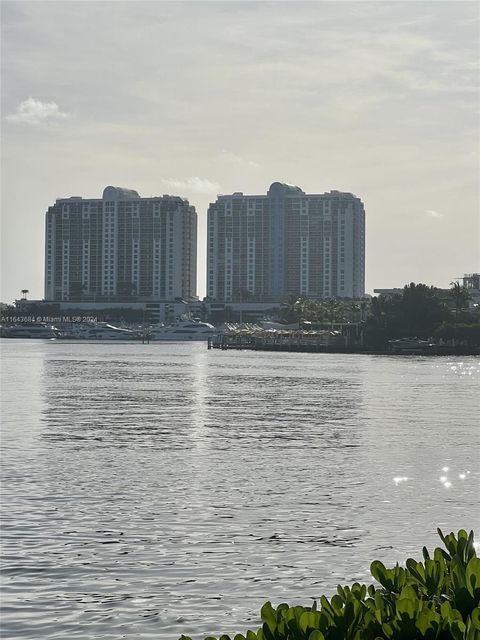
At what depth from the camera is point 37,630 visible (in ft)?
49.2

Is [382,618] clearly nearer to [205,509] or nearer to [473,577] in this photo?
[473,577]

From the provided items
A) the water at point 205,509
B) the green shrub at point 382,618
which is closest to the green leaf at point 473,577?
the green shrub at point 382,618

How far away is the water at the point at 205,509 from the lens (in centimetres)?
1656

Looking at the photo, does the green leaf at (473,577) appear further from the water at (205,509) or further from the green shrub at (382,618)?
the water at (205,509)

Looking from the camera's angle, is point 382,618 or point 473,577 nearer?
point 382,618

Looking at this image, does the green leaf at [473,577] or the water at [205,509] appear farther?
the water at [205,509]

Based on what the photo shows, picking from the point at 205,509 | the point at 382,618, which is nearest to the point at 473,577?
the point at 382,618

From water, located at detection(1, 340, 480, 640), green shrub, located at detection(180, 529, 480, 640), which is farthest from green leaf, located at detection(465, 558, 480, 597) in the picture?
water, located at detection(1, 340, 480, 640)

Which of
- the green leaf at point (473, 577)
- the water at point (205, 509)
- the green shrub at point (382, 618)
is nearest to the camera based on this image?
the green shrub at point (382, 618)

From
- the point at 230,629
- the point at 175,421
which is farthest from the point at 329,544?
the point at 175,421

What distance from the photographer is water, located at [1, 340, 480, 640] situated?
1656 centimetres

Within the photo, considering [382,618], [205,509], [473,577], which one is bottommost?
[205,509]

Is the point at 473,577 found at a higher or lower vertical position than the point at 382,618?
higher

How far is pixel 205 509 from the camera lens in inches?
975
